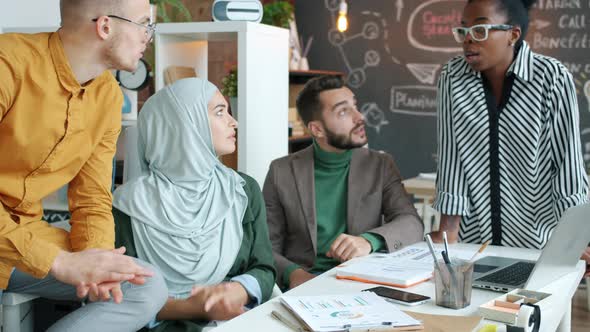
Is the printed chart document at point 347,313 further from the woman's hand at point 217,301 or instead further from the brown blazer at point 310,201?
the brown blazer at point 310,201

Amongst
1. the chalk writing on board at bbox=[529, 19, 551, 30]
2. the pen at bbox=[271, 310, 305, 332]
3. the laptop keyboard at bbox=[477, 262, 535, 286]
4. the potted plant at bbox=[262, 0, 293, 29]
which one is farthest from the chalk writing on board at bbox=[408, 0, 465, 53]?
the pen at bbox=[271, 310, 305, 332]

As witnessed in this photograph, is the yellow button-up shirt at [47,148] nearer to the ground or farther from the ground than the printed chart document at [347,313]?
farther from the ground

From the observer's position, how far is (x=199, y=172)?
7.41ft

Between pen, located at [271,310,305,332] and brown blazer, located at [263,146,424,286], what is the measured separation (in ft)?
3.74

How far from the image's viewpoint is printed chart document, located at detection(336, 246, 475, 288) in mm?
1712

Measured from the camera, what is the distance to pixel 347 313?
1412 millimetres

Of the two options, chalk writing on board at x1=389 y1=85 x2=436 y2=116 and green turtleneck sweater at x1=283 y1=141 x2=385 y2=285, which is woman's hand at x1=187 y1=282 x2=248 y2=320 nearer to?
green turtleneck sweater at x1=283 y1=141 x2=385 y2=285

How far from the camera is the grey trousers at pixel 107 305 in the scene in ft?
6.06

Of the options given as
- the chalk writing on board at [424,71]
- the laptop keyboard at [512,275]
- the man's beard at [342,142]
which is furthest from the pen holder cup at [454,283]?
the chalk writing on board at [424,71]

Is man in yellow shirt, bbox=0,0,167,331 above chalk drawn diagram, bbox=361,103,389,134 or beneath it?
above

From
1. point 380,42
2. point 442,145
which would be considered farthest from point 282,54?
point 380,42

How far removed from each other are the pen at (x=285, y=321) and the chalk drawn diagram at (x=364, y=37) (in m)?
4.88

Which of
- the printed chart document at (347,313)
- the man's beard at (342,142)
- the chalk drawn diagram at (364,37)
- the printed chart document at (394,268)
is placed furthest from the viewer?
the chalk drawn diagram at (364,37)

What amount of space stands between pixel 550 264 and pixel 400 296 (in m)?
0.37
